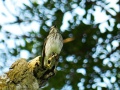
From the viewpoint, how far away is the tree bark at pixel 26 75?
1920 millimetres

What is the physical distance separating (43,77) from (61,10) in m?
2.66

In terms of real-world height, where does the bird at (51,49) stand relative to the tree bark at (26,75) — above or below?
above

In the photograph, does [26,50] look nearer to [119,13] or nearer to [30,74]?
[119,13]

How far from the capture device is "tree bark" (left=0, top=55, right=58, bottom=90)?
192 centimetres

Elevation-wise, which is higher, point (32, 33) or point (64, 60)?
point (32, 33)

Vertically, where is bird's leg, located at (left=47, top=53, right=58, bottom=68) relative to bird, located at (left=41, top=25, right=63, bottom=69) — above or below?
below

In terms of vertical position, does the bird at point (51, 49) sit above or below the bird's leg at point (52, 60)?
above

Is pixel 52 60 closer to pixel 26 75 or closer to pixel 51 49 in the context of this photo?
pixel 51 49

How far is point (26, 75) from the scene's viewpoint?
6.45 feet

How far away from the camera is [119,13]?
4445 mm

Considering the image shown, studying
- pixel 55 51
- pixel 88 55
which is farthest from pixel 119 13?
pixel 55 51

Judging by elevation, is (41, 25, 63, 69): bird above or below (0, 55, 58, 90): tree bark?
above

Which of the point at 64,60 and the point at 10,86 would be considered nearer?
the point at 10,86

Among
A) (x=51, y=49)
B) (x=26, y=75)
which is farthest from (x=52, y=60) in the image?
(x=26, y=75)
